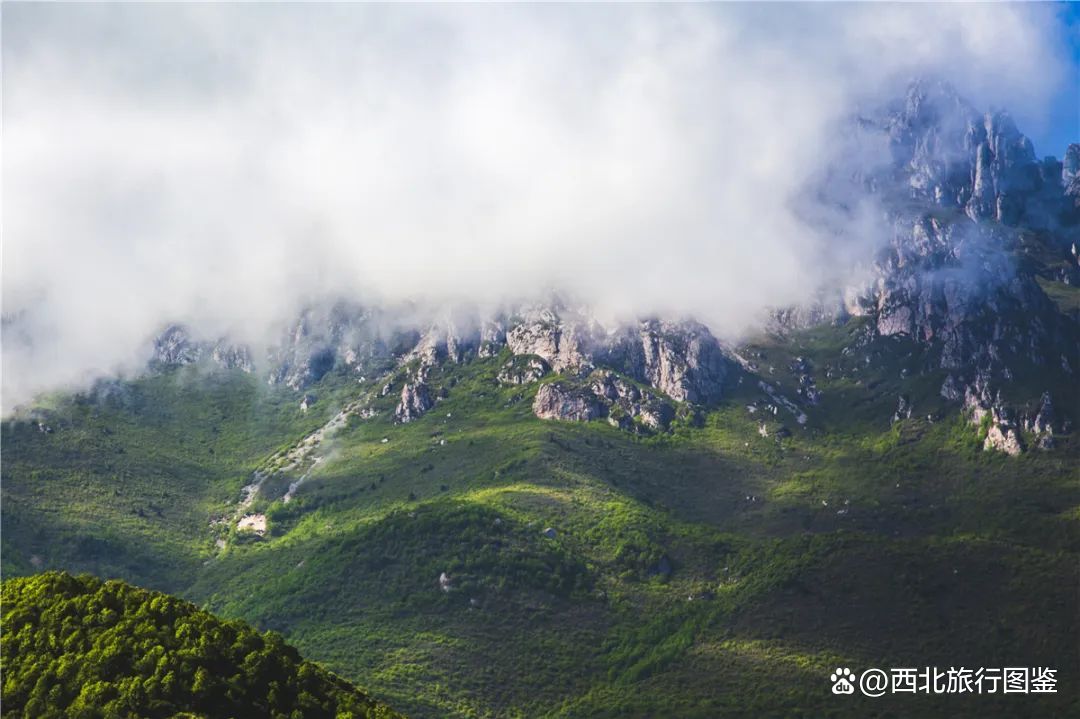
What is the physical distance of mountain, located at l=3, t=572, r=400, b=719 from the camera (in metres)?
86.9

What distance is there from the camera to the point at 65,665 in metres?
88.7

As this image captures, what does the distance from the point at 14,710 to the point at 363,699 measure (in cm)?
2814

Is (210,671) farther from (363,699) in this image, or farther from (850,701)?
(850,701)

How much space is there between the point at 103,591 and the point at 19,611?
6.35 metres

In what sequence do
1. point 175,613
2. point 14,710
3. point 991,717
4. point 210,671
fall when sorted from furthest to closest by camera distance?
point 991,717
point 175,613
point 210,671
point 14,710

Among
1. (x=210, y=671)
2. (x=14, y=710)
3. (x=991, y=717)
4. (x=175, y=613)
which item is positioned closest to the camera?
(x=14, y=710)

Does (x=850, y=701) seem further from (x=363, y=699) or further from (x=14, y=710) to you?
(x=14, y=710)

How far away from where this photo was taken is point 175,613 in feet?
323

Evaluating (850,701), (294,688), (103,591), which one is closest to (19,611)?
(103,591)

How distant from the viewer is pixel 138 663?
295ft

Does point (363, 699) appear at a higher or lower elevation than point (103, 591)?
lower

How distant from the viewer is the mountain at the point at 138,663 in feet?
285

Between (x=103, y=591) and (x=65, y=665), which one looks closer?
(x=65, y=665)

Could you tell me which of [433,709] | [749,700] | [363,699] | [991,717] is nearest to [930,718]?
[991,717]
